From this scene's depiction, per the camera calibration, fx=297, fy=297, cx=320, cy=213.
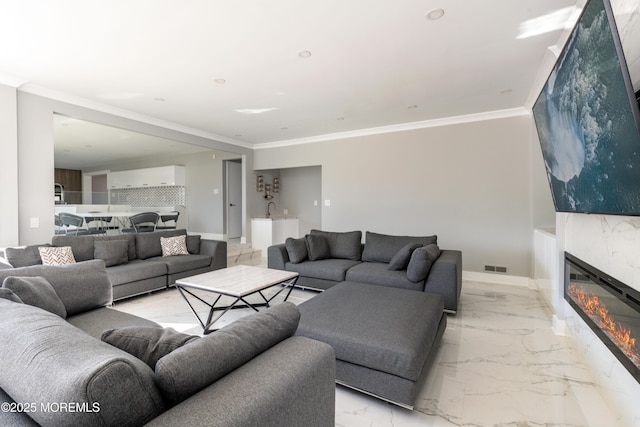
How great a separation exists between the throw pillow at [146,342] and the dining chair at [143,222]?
5.14 metres

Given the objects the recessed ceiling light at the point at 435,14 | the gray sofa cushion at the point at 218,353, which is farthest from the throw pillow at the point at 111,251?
the recessed ceiling light at the point at 435,14

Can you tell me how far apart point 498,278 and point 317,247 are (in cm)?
274

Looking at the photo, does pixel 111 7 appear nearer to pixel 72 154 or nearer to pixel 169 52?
pixel 169 52

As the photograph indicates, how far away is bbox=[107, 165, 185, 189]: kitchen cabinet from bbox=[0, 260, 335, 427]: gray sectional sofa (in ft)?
21.7

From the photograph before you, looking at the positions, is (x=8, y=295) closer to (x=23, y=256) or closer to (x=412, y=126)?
(x=23, y=256)

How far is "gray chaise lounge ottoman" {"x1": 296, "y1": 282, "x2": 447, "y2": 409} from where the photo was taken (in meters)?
1.66

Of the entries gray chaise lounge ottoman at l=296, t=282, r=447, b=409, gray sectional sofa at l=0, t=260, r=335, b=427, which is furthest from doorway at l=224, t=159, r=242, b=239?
gray sectional sofa at l=0, t=260, r=335, b=427

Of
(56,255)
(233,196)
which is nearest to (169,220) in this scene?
(233,196)

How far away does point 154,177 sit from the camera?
24.7 feet

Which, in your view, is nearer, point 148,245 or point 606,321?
point 606,321

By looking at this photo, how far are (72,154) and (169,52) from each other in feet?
22.7

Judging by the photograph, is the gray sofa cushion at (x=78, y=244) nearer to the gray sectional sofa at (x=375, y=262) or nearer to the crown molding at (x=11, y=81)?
the crown molding at (x=11, y=81)

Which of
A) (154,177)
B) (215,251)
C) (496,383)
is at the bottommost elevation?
(496,383)

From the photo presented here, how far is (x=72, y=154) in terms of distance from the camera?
7.55 meters
